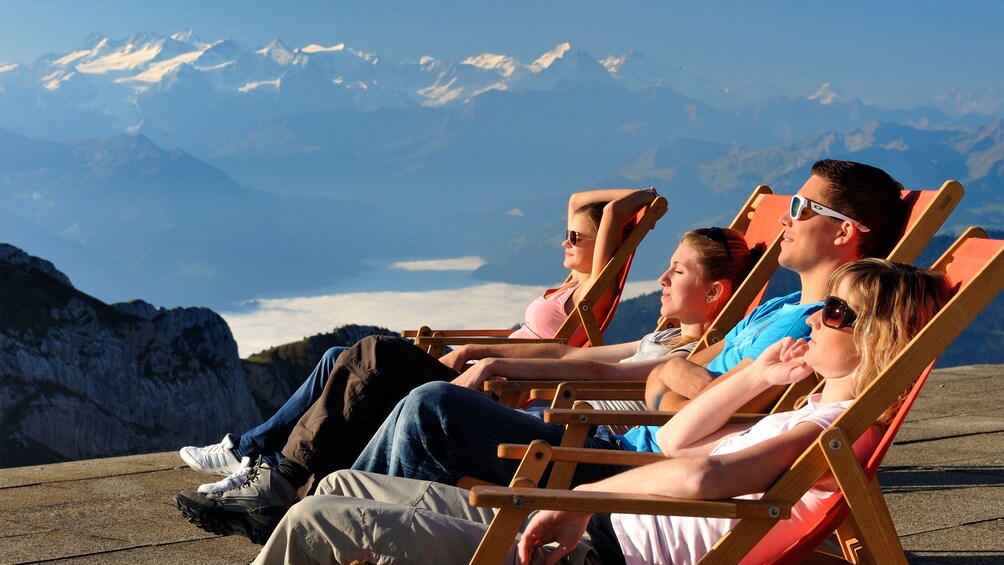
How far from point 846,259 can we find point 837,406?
34.7 inches

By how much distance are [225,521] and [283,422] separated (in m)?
0.33

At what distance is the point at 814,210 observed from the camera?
115 inches

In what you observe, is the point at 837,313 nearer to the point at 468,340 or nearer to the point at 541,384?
the point at 541,384

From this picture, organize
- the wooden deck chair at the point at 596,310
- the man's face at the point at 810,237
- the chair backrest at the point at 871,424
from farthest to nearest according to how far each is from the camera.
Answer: the wooden deck chair at the point at 596,310, the man's face at the point at 810,237, the chair backrest at the point at 871,424

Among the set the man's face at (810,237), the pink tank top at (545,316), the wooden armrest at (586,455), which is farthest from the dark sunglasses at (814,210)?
the pink tank top at (545,316)

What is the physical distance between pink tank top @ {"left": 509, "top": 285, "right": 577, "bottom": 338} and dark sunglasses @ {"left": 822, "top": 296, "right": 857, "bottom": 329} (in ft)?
8.10

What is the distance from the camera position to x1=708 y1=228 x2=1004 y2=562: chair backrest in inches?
77.8

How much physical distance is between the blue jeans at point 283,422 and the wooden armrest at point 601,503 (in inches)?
57.7

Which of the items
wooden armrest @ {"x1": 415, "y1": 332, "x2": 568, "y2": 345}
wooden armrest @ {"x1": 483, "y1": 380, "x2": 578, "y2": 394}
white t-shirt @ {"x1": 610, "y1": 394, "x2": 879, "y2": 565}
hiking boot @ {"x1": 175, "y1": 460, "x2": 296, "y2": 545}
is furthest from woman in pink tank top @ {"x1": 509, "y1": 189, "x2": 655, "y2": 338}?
white t-shirt @ {"x1": 610, "y1": 394, "x2": 879, "y2": 565}

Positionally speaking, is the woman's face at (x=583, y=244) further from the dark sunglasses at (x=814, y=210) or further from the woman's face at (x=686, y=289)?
the dark sunglasses at (x=814, y=210)

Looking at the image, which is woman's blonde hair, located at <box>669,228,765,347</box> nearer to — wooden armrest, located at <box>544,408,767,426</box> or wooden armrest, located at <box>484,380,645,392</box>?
wooden armrest, located at <box>484,380,645,392</box>

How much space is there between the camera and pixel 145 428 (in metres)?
30.4

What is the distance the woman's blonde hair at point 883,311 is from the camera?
215 centimetres

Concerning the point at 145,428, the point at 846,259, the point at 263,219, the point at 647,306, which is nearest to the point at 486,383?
the point at 846,259
